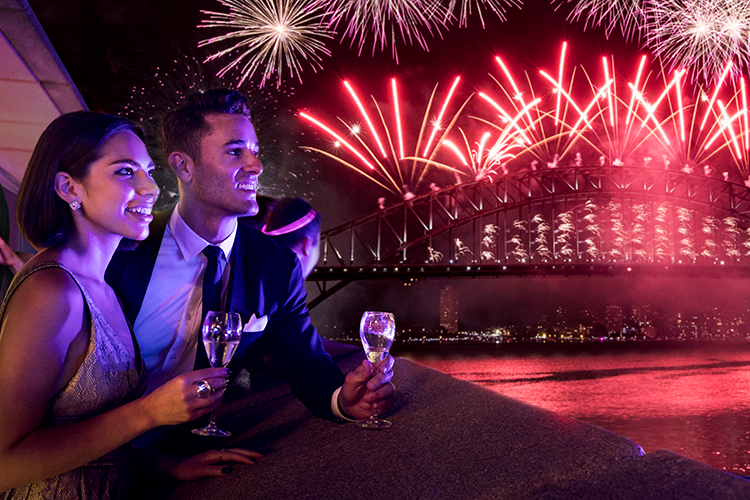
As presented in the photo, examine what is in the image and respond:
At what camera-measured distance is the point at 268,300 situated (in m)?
2.25

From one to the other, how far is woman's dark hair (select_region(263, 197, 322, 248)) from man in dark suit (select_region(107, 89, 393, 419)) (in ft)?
3.53

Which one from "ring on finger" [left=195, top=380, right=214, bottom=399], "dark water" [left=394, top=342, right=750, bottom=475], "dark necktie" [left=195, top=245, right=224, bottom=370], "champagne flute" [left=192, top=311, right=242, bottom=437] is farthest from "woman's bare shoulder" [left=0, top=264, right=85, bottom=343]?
"dark water" [left=394, top=342, right=750, bottom=475]

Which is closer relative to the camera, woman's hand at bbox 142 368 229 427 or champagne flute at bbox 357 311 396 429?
woman's hand at bbox 142 368 229 427

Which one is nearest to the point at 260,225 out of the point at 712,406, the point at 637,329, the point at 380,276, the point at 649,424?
the point at 649,424

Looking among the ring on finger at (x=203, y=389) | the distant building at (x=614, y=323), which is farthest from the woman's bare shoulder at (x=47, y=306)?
the distant building at (x=614, y=323)

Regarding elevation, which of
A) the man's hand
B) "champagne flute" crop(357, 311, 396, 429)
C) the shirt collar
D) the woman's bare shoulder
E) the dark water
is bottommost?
the dark water

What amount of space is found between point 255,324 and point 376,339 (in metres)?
0.57

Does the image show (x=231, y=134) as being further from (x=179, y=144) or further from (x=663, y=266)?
(x=663, y=266)

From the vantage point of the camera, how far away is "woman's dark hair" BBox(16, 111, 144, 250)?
4.90 ft

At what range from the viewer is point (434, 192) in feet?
170

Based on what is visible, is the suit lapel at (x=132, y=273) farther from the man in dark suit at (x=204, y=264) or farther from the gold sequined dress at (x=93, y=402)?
the gold sequined dress at (x=93, y=402)

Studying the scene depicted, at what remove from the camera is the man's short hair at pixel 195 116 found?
2.13 m

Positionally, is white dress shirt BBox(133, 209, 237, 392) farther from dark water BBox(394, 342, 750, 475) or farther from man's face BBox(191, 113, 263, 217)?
dark water BBox(394, 342, 750, 475)

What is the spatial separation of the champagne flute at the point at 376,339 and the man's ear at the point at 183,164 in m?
0.91
